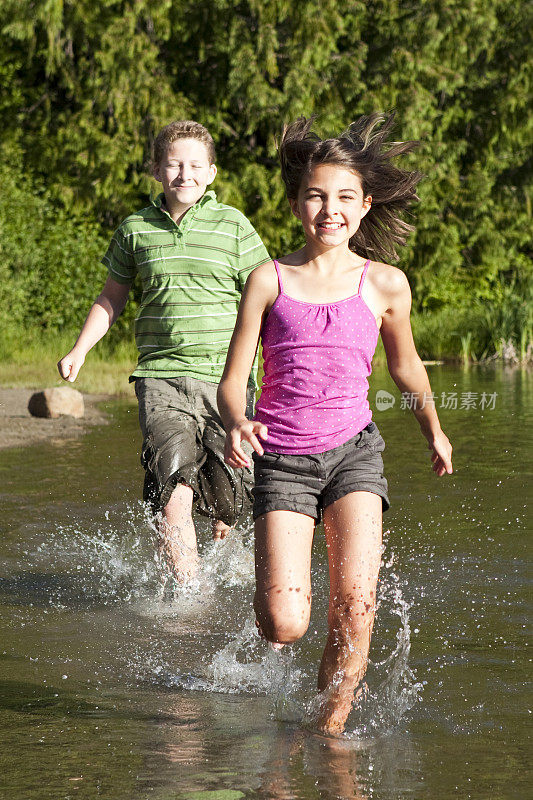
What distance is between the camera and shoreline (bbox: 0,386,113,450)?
36.4 ft

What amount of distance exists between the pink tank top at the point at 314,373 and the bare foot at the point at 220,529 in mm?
2064

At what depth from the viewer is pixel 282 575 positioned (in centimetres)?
385

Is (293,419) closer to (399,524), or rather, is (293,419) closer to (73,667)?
(73,667)

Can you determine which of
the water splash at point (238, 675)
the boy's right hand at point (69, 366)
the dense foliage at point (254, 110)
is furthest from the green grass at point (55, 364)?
the water splash at point (238, 675)

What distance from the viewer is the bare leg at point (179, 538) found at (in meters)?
5.52

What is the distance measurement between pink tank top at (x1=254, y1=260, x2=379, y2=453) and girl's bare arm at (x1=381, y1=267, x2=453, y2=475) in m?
0.17

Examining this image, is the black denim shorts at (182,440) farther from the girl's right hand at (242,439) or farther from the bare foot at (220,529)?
the girl's right hand at (242,439)

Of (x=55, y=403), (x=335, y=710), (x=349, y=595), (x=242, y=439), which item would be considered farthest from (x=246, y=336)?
(x=55, y=403)

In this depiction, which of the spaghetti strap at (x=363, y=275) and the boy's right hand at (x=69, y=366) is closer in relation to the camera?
the spaghetti strap at (x=363, y=275)

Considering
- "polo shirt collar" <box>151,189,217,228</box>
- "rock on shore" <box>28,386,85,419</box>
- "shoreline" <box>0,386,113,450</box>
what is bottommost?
"shoreline" <box>0,386,113,450</box>

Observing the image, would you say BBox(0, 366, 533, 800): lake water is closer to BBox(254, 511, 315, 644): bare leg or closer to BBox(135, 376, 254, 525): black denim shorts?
BBox(254, 511, 315, 644): bare leg

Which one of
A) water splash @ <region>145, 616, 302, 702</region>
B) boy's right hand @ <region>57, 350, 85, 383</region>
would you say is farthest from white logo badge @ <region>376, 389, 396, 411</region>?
water splash @ <region>145, 616, 302, 702</region>

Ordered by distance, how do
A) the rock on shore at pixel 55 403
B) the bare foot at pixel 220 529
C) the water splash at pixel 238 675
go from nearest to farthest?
1. the water splash at pixel 238 675
2. the bare foot at pixel 220 529
3. the rock on shore at pixel 55 403

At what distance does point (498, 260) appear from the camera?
2417 centimetres
